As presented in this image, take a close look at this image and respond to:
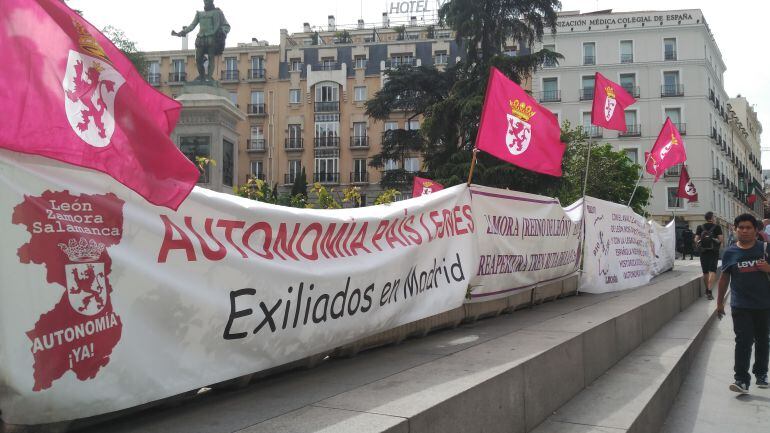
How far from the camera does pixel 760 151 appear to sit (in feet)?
325

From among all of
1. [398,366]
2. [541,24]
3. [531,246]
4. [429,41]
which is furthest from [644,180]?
[398,366]

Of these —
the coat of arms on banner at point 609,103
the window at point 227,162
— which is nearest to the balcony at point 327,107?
the window at point 227,162

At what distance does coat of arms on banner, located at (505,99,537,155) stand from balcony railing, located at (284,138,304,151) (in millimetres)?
51286

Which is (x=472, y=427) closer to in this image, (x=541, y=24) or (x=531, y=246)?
(x=531, y=246)

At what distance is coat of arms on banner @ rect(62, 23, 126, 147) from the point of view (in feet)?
8.83

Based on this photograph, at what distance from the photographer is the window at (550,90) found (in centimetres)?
5872

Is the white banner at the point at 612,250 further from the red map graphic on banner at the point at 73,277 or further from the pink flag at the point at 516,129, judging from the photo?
the red map graphic on banner at the point at 73,277

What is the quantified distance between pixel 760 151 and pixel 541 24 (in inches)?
3495

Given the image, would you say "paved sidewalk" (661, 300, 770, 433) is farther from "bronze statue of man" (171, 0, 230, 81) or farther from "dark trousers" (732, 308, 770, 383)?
"bronze statue of man" (171, 0, 230, 81)

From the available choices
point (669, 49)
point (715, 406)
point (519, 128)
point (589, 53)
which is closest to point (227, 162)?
point (519, 128)

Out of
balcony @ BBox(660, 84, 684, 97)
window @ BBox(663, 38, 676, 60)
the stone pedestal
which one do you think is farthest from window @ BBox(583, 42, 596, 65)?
the stone pedestal

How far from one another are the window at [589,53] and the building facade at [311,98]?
12.3 metres

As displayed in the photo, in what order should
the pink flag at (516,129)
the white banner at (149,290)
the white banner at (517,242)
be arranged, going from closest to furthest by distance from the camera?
1. the white banner at (149,290)
2. the white banner at (517,242)
3. the pink flag at (516,129)

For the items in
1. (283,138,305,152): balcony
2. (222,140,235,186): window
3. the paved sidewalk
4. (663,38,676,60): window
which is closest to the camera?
the paved sidewalk
